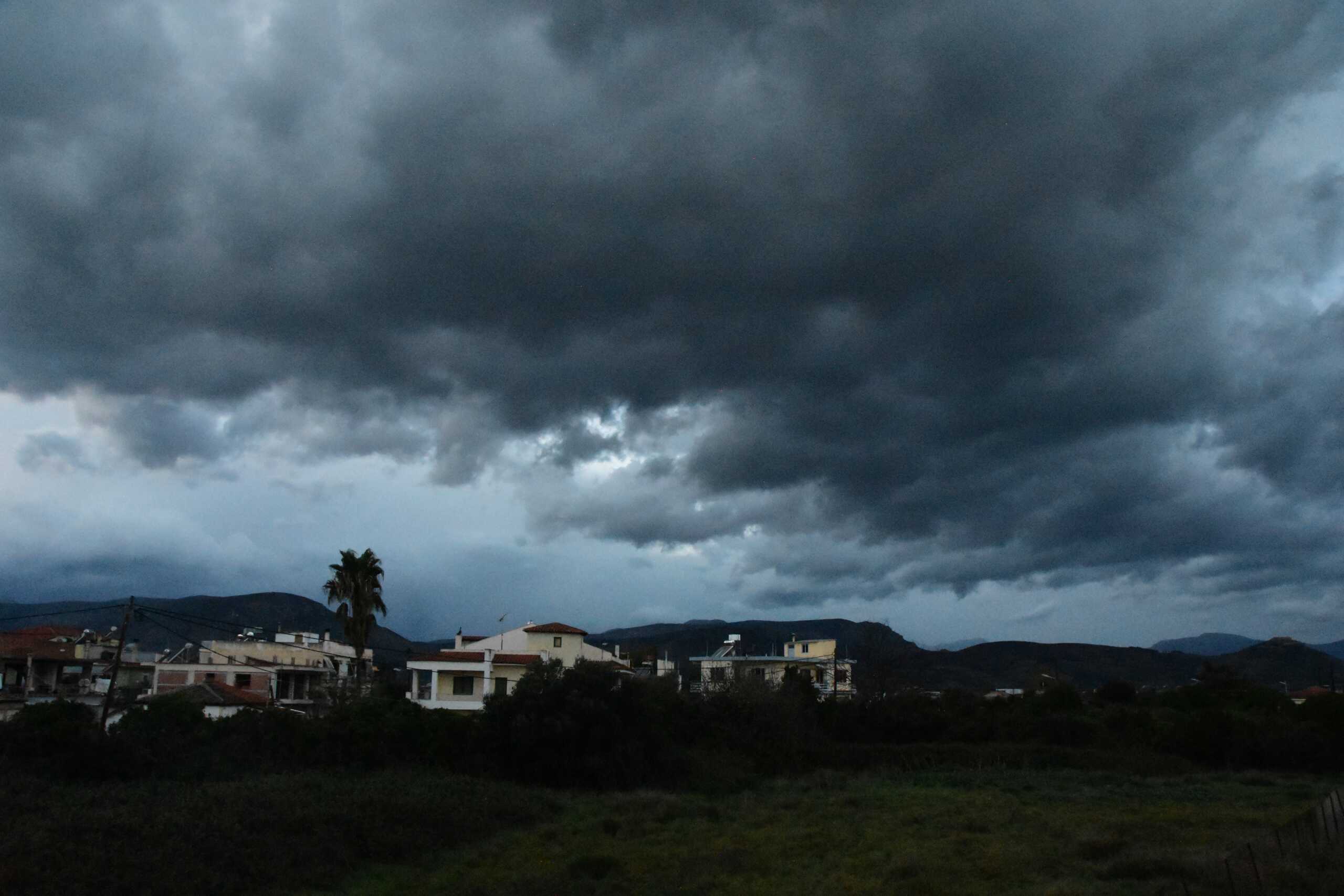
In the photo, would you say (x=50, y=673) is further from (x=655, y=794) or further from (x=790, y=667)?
(x=790, y=667)

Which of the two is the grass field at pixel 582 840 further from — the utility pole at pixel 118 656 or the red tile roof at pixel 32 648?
the red tile roof at pixel 32 648

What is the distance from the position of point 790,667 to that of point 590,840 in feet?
152

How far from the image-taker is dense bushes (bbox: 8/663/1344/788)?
3134 cm

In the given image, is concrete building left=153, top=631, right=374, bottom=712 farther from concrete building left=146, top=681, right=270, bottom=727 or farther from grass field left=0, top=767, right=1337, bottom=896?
grass field left=0, top=767, right=1337, bottom=896

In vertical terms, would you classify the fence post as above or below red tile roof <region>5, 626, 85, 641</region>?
below

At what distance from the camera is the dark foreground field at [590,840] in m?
17.4

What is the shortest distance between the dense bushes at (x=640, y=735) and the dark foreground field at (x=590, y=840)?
3.05 meters

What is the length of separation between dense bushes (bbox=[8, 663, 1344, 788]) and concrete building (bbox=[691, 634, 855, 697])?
6.56 m

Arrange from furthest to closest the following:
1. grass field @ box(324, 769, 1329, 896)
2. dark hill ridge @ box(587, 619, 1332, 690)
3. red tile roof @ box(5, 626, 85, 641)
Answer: dark hill ridge @ box(587, 619, 1332, 690), red tile roof @ box(5, 626, 85, 641), grass field @ box(324, 769, 1329, 896)

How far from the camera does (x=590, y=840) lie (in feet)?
89.4

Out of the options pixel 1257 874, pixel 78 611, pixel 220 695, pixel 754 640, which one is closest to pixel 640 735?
pixel 78 611

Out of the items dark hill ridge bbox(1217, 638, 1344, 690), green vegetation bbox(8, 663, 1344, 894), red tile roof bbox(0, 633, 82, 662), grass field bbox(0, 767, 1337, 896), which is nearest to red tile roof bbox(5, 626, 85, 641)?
red tile roof bbox(0, 633, 82, 662)

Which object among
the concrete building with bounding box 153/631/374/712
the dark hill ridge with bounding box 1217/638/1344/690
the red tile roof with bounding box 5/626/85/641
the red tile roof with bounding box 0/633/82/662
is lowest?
the dark hill ridge with bounding box 1217/638/1344/690

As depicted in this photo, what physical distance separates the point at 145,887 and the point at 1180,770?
156ft
